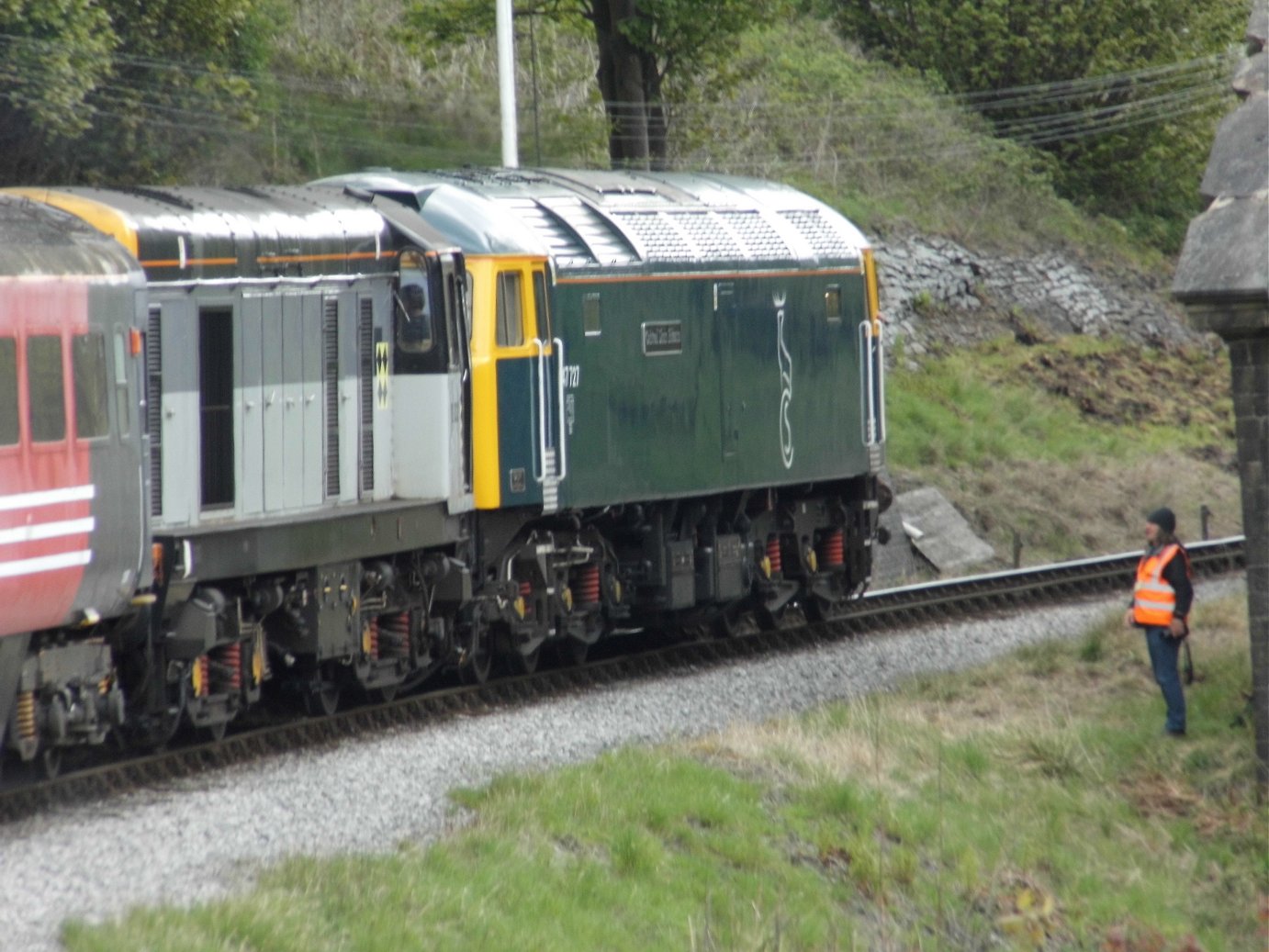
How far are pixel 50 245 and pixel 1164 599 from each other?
8.15 metres

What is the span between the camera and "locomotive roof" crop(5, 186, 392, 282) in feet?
37.5

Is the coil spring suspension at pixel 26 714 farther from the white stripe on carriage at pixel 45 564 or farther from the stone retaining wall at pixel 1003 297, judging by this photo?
the stone retaining wall at pixel 1003 297

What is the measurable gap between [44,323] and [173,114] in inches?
655

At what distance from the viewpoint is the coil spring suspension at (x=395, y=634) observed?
14.0 metres

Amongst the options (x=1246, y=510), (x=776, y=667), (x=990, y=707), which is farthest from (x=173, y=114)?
(x=1246, y=510)

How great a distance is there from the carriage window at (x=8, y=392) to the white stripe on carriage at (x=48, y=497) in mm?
288

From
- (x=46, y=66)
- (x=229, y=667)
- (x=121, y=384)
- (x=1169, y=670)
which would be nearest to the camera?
(x=121, y=384)

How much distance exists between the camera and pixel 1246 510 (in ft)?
42.8

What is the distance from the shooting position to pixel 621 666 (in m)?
16.3

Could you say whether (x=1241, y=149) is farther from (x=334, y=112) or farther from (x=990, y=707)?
(x=334, y=112)

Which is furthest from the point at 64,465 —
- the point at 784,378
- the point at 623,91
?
the point at 623,91

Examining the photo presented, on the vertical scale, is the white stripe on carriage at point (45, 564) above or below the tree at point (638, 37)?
below

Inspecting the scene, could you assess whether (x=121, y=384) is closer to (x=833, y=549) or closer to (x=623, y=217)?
(x=623, y=217)

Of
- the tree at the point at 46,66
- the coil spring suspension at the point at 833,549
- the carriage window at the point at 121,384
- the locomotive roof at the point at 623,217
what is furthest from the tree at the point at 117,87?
the carriage window at the point at 121,384
